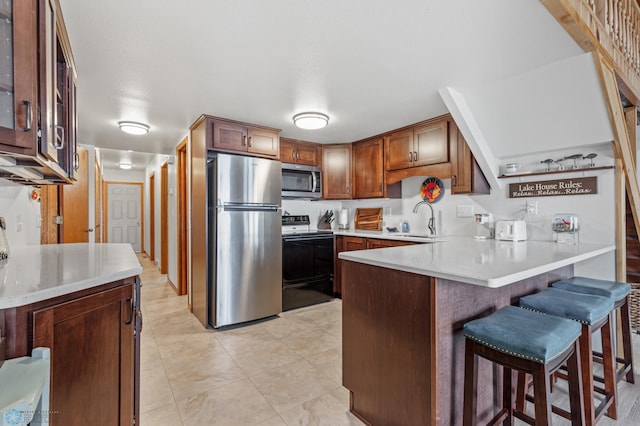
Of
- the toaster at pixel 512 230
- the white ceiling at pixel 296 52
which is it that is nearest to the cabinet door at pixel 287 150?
the white ceiling at pixel 296 52

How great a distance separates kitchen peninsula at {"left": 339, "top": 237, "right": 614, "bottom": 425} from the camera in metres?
1.36

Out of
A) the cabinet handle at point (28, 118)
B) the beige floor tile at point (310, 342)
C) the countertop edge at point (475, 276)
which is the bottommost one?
the beige floor tile at point (310, 342)

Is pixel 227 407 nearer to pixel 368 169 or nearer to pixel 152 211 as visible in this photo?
pixel 368 169

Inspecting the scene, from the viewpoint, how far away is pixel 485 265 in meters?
1.47

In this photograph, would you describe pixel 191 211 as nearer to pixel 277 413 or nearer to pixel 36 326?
pixel 277 413

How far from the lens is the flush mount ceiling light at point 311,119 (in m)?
3.00

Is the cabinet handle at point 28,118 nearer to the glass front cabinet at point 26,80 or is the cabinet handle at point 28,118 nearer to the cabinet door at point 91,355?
the glass front cabinet at point 26,80

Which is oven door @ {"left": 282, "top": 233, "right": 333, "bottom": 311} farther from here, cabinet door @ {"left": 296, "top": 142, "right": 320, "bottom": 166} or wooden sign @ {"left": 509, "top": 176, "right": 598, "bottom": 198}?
wooden sign @ {"left": 509, "top": 176, "right": 598, "bottom": 198}

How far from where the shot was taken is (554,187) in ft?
8.65

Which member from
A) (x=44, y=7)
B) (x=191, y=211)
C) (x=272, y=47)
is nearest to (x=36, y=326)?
(x=44, y=7)

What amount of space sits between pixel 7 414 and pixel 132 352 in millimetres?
840

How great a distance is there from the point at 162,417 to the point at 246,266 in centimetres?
157

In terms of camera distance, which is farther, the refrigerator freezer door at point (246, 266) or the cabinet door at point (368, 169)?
the cabinet door at point (368, 169)

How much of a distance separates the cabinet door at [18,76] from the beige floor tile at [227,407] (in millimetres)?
1595
